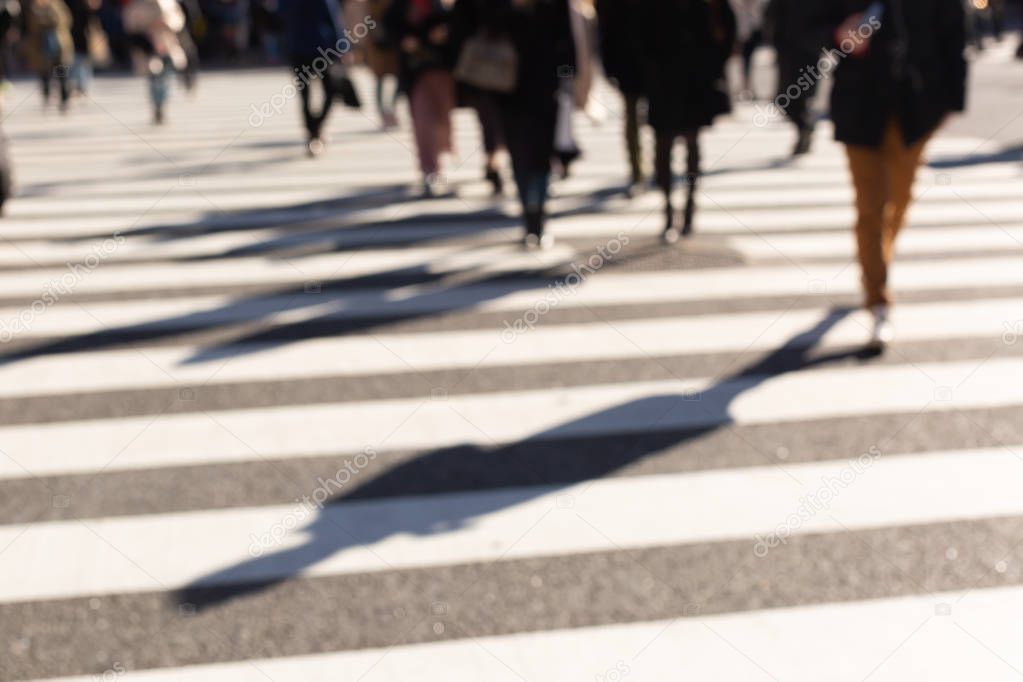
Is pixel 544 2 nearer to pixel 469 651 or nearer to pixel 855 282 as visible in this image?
pixel 855 282

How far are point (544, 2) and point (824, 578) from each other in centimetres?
537

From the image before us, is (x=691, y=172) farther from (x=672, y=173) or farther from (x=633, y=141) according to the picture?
(x=633, y=141)

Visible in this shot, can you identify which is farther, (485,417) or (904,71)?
(904,71)

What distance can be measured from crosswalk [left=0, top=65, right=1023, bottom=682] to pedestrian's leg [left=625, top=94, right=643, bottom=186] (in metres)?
0.96

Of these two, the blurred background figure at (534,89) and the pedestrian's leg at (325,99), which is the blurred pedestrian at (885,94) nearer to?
the blurred background figure at (534,89)

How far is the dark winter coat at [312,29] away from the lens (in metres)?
12.5

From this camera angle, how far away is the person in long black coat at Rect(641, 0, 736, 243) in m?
8.17

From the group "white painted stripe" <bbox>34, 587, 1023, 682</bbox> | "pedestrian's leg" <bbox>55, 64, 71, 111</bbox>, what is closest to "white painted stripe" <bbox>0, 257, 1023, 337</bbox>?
"white painted stripe" <bbox>34, 587, 1023, 682</bbox>

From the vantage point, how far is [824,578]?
3.88 metres

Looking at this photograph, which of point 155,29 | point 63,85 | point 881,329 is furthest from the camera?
point 63,85

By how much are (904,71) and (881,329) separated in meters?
1.18

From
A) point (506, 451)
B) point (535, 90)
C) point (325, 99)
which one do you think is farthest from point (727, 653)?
point (325, 99)

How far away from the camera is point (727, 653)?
138 inches

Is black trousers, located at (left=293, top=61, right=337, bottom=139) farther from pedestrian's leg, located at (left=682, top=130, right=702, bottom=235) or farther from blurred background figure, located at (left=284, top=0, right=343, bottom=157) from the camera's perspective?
pedestrian's leg, located at (left=682, top=130, right=702, bottom=235)
